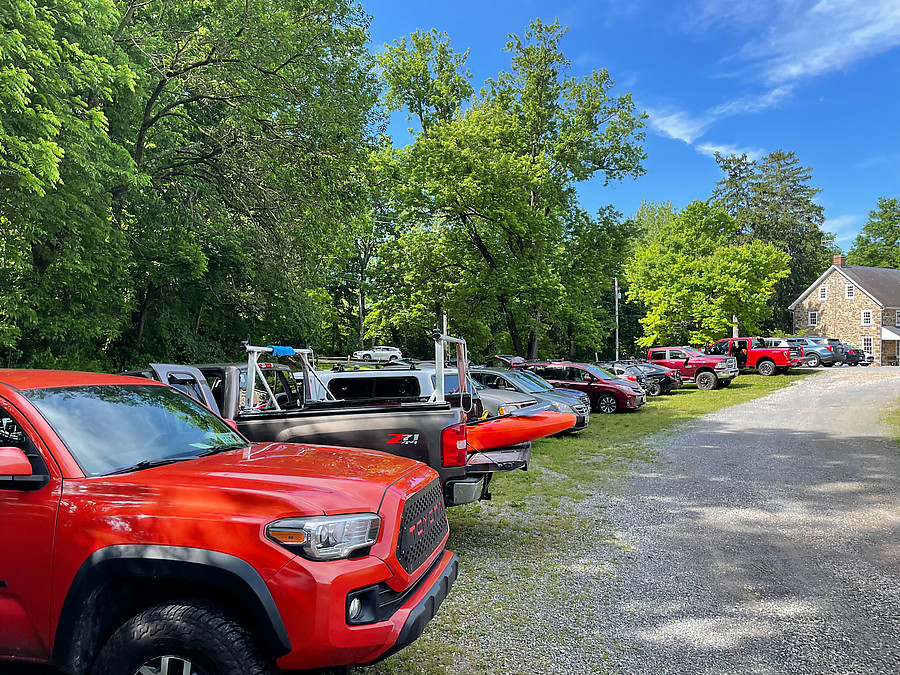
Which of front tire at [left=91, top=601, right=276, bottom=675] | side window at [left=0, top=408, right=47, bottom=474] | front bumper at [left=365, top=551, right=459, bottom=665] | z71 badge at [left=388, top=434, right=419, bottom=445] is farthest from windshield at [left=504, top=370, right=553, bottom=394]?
front tire at [left=91, top=601, right=276, bottom=675]

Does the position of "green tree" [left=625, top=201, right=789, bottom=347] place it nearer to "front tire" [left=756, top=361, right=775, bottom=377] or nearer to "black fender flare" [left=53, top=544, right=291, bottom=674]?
"front tire" [left=756, top=361, right=775, bottom=377]

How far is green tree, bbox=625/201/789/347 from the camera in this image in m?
37.1

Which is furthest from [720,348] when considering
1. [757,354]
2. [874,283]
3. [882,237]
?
[882,237]

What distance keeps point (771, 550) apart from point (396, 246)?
84.6ft

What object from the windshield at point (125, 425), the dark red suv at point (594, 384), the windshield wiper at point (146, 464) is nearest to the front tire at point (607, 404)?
the dark red suv at point (594, 384)

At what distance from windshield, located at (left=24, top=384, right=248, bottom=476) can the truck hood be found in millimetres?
220

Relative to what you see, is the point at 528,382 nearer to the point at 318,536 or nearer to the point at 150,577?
the point at 318,536

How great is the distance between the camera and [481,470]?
6.79 meters

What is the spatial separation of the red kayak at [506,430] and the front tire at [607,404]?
12.2 m

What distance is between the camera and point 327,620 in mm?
2619

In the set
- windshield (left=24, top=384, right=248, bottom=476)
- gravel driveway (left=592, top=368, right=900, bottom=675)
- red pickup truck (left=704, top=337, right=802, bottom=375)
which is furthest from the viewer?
red pickup truck (left=704, top=337, right=802, bottom=375)

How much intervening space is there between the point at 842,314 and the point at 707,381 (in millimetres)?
36401

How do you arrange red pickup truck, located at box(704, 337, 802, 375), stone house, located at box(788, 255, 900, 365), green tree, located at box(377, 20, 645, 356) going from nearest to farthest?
green tree, located at box(377, 20, 645, 356), red pickup truck, located at box(704, 337, 802, 375), stone house, located at box(788, 255, 900, 365)

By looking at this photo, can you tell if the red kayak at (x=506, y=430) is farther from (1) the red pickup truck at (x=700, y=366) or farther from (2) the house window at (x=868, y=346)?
(2) the house window at (x=868, y=346)
